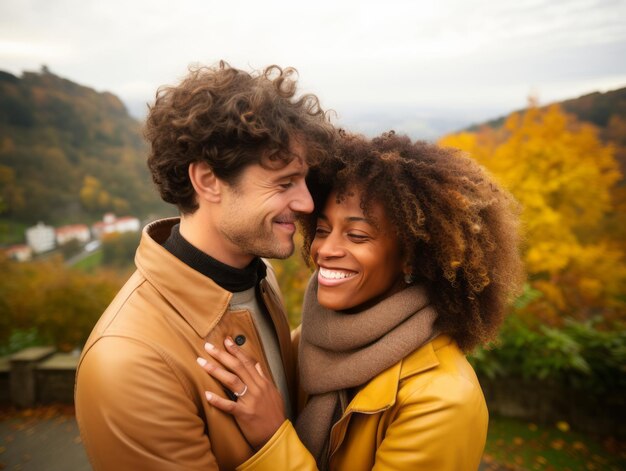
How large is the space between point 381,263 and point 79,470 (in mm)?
4492

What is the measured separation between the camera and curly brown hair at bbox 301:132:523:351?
1.99 metres

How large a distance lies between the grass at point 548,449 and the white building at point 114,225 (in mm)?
9870

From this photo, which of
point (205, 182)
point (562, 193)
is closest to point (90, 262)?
point (205, 182)

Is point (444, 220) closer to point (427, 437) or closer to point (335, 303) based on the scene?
point (335, 303)

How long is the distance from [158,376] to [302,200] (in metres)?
1.09

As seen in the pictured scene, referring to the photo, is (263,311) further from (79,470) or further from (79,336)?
(79,336)

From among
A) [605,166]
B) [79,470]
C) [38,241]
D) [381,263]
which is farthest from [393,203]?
[605,166]

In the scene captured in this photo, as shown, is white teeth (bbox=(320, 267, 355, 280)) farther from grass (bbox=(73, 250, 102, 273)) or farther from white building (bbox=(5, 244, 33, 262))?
white building (bbox=(5, 244, 33, 262))

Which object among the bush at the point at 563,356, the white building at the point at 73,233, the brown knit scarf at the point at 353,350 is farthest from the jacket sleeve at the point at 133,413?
the white building at the point at 73,233

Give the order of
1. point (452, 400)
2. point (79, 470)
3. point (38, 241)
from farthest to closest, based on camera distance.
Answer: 1. point (38, 241)
2. point (79, 470)
3. point (452, 400)

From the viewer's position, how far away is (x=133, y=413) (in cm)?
147

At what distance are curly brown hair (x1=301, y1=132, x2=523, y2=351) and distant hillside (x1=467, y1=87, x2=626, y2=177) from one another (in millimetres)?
13242

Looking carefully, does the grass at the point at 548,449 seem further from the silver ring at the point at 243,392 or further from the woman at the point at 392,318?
the silver ring at the point at 243,392

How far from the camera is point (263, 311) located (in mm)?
2291
